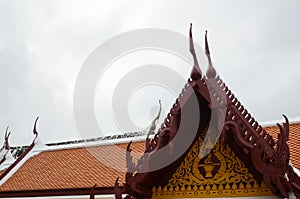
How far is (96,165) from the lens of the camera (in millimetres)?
8445

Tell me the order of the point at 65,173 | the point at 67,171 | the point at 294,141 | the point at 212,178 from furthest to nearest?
the point at 67,171, the point at 65,173, the point at 294,141, the point at 212,178

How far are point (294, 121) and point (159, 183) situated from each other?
404 centimetres

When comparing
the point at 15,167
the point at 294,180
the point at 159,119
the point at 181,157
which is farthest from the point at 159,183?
the point at 15,167

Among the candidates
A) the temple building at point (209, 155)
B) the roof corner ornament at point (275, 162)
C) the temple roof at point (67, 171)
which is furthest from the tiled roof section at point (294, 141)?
the roof corner ornament at point (275, 162)

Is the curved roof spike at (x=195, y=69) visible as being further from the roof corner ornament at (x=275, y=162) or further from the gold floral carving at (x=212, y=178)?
the roof corner ornament at (x=275, y=162)

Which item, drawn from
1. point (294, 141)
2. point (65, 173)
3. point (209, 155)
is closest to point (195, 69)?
point (209, 155)

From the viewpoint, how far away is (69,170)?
8.54 meters

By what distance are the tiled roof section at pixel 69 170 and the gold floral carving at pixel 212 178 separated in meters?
2.59

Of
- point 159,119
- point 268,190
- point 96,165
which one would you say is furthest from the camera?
point 159,119

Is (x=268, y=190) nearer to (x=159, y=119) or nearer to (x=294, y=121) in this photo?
(x=294, y=121)

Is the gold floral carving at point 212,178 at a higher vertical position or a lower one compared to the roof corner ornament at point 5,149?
lower

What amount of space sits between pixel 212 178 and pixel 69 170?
4821mm

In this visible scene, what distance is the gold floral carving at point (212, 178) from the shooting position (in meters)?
4.26

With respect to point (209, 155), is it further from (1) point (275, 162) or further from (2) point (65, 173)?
(2) point (65, 173)
